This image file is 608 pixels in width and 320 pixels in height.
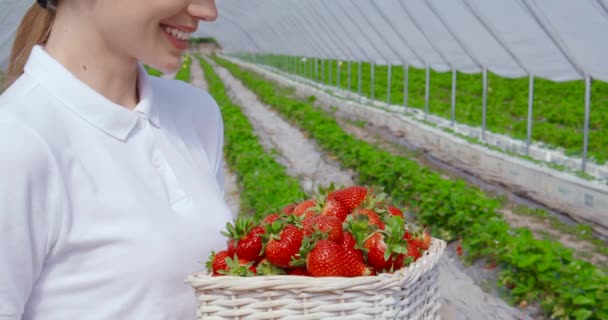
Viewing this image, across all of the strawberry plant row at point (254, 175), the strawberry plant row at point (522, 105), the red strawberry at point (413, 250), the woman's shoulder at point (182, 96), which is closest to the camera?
the red strawberry at point (413, 250)

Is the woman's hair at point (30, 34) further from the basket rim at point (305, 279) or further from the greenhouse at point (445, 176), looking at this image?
the basket rim at point (305, 279)

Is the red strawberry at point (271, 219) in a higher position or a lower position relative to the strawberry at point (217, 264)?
higher

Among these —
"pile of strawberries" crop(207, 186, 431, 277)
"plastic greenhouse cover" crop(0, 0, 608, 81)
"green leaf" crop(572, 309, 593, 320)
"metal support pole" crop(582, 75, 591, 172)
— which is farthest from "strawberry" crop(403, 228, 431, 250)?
"metal support pole" crop(582, 75, 591, 172)

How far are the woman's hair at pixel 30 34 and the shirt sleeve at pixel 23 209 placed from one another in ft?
1.03

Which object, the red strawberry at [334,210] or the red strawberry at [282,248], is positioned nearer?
the red strawberry at [282,248]

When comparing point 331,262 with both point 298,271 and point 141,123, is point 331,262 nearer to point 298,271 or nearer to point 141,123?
point 298,271

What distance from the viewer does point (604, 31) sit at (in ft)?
16.4

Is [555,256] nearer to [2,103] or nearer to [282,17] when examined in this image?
[2,103]

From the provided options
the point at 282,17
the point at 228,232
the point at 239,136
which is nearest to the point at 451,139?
the point at 239,136

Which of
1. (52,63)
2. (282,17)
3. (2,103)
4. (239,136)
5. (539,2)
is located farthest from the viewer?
(282,17)

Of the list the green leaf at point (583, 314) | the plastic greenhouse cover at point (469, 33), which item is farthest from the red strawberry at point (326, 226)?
the plastic greenhouse cover at point (469, 33)

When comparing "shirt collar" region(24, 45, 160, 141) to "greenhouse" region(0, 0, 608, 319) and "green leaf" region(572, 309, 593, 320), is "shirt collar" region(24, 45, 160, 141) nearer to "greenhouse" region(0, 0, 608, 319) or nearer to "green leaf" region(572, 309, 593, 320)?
"greenhouse" region(0, 0, 608, 319)

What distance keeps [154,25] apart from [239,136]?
745 cm

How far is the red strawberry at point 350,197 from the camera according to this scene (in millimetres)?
1398
